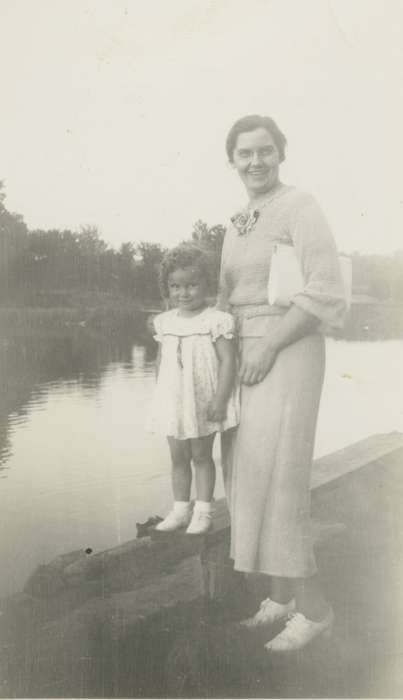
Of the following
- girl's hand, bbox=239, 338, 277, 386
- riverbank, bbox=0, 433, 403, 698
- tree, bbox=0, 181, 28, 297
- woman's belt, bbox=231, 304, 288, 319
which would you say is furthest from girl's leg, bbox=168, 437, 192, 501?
tree, bbox=0, 181, 28, 297

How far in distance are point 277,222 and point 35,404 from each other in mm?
4040

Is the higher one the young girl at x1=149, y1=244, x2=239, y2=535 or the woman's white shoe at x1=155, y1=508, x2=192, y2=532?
the young girl at x1=149, y1=244, x2=239, y2=535

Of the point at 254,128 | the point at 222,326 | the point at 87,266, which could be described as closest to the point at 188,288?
the point at 222,326

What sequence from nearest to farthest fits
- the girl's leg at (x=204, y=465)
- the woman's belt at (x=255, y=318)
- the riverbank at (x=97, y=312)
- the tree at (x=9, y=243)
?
the woman's belt at (x=255, y=318) → the girl's leg at (x=204, y=465) → the tree at (x=9, y=243) → the riverbank at (x=97, y=312)

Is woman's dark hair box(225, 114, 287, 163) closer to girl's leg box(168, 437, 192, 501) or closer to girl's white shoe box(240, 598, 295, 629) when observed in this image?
girl's leg box(168, 437, 192, 501)

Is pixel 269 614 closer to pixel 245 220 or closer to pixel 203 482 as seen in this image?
pixel 203 482

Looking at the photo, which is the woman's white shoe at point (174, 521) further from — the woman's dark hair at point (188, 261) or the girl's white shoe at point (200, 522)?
the woman's dark hair at point (188, 261)

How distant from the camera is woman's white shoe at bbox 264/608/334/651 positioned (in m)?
2.15

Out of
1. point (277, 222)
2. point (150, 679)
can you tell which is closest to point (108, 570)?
point (150, 679)

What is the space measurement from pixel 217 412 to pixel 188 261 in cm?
52

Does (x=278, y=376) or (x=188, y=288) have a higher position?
(x=188, y=288)

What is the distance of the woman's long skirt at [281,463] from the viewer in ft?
7.06

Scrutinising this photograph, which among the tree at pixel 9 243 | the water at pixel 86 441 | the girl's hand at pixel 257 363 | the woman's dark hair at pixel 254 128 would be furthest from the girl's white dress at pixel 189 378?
the tree at pixel 9 243

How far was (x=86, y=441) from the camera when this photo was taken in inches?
195
